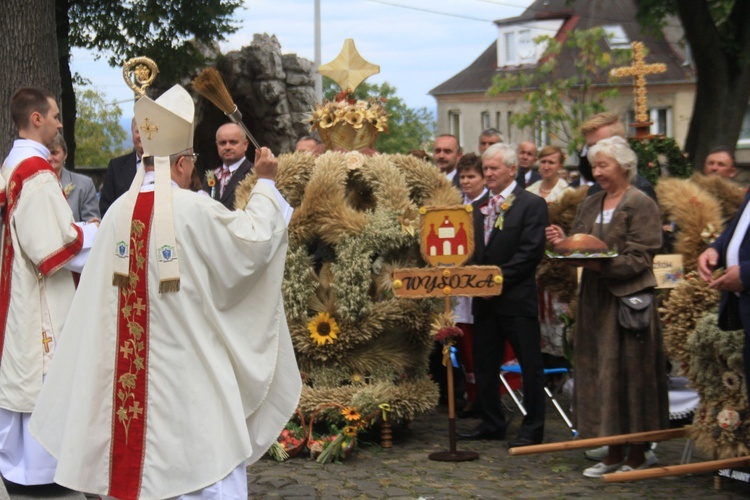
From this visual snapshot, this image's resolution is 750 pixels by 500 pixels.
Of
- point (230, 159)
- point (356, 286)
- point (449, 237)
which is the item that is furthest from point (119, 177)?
point (449, 237)

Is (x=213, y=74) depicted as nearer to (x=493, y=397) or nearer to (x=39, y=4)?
(x=493, y=397)

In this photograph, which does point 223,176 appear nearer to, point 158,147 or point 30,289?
point 30,289

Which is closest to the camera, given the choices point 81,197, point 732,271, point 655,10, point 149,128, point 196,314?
point 196,314

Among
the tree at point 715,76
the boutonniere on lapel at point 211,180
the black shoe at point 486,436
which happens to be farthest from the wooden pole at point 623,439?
the tree at point 715,76

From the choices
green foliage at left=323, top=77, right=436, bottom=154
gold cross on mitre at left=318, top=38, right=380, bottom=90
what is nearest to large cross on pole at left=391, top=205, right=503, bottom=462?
gold cross on mitre at left=318, top=38, right=380, bottom=90

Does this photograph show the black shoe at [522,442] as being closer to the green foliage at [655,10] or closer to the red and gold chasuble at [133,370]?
the red and gold chasuble at [133,370]

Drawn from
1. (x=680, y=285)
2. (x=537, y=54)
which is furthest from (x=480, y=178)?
(x=537, y=54)

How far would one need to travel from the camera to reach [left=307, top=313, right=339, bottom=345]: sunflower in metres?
8.10

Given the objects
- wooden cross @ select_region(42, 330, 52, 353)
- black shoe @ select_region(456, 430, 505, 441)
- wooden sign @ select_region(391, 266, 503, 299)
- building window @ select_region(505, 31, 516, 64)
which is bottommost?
black shoe @ select_region(456, 430, 505, 441)

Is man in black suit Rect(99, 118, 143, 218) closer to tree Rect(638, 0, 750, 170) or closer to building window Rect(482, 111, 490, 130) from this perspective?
tree Rect(638, 0, 750, 170)

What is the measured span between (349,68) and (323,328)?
2066mm

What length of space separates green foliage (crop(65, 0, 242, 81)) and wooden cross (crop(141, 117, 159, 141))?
1485 cm

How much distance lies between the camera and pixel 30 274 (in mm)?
6820

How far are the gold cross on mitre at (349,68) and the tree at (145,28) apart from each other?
11.6 meters
